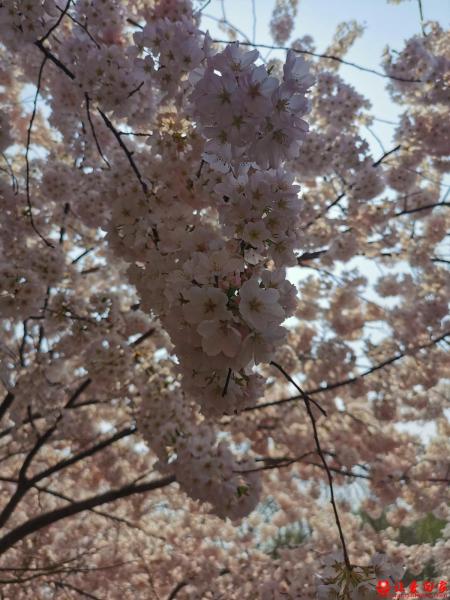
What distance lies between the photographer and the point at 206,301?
4.17 ft

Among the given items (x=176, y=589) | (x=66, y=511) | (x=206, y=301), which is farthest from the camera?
(x=176, y=589)

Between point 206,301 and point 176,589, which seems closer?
point 206,301

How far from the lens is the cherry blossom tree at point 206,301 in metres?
1.50

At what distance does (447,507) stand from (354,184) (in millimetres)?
5145

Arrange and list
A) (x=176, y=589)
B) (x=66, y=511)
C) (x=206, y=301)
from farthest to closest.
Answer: (x=176, y=589)
(x=66, y=511)
(x=206, y=301)

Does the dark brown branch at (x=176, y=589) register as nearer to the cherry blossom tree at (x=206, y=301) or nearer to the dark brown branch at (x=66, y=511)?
the cherry blossom tree at (x=206, y=301)

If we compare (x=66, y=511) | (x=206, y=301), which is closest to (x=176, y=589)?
(x=66, y=511)

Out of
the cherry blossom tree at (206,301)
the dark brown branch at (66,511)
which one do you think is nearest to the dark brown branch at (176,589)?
the cherry blossom tree at (206,301)

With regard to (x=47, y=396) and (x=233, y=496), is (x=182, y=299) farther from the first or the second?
(x=47, y=396)

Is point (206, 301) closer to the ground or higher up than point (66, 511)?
closer to the ground

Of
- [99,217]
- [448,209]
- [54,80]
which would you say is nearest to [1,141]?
[54,80]

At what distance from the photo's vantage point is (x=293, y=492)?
8531 millimetres

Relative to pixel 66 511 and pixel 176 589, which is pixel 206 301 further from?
pixel 176 589

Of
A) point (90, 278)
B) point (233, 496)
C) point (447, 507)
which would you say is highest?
point (90, 278)
